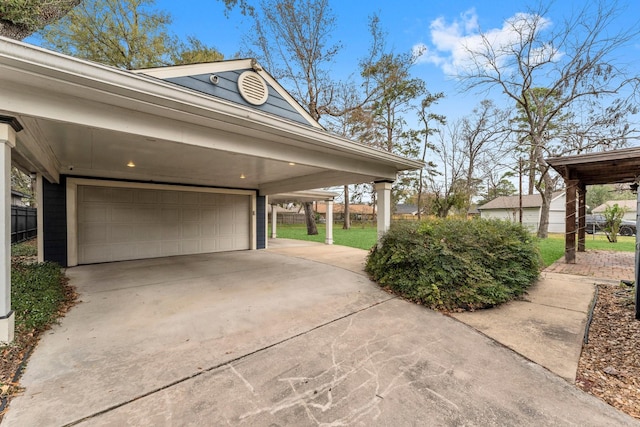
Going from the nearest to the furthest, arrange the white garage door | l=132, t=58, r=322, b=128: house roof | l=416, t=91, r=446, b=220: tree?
l=132, t=58, r=322, b=128: house roof, the white garage door, l=416, t=91, r=446, b=220: tree

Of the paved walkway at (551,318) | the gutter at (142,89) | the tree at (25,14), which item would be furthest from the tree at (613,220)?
the tree at (25,14)

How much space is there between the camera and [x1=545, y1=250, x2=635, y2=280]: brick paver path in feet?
18.4

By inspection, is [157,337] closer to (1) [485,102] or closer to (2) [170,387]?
(2) [170,387]

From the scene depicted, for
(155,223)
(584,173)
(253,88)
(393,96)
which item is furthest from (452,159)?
(155,223)

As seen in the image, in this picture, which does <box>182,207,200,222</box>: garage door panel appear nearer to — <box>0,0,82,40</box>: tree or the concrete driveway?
the concrete driveway

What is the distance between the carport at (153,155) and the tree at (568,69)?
8.33 metres

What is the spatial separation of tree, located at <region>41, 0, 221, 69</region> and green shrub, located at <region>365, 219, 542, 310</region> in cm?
1217

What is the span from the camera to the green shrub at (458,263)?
3.94 m

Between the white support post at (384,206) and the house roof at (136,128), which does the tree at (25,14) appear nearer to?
the house roof at (136,128)

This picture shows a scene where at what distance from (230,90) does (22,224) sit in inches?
483

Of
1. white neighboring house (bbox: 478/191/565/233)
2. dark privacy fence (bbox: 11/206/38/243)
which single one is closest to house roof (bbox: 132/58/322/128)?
dark privacy fence (bbox: 11/206/38/243)

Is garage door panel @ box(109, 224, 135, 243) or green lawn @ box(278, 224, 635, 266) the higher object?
garage door panel @ box(109, 224, 135, 243)

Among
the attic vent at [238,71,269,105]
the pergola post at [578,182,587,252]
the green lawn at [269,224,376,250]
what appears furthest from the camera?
the green lawn at [269,224,376,250]

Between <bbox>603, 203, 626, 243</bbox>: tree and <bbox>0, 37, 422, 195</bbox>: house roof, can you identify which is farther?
<bbox>603, 203, 626, 243</bbox>: tree
